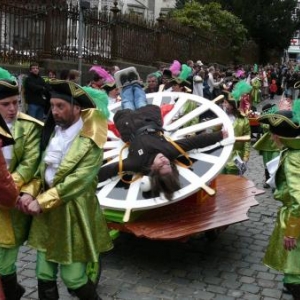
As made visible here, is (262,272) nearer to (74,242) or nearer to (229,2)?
(74,242)

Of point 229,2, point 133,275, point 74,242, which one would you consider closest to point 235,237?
point 133,275

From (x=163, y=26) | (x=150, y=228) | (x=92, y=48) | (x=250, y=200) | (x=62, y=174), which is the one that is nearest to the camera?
(x=62, y=174)

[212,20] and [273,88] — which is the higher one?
[212,20]

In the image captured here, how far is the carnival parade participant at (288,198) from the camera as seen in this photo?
3.84 metres

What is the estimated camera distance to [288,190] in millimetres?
3924

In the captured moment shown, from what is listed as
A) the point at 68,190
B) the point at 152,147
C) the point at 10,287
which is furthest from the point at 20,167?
the point at 152,147

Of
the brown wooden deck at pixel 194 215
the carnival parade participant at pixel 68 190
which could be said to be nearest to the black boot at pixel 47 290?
the carnival parade participant at pixel 68 190

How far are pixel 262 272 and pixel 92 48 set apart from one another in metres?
12.1

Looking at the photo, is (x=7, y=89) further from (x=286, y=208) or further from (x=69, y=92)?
(x=286, y=208)

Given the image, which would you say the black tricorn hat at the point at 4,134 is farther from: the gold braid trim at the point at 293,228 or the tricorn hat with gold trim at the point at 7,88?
the gold braid trim at the point at 293,228

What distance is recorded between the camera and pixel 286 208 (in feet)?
13.4

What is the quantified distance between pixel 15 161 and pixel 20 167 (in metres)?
0.06

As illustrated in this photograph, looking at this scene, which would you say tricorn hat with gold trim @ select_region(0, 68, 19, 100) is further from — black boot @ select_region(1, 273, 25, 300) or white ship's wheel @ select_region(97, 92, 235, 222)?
white ship's wheel @ select_region(97, 92, 235, 222)

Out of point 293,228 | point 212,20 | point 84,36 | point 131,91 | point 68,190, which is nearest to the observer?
point 68,190
